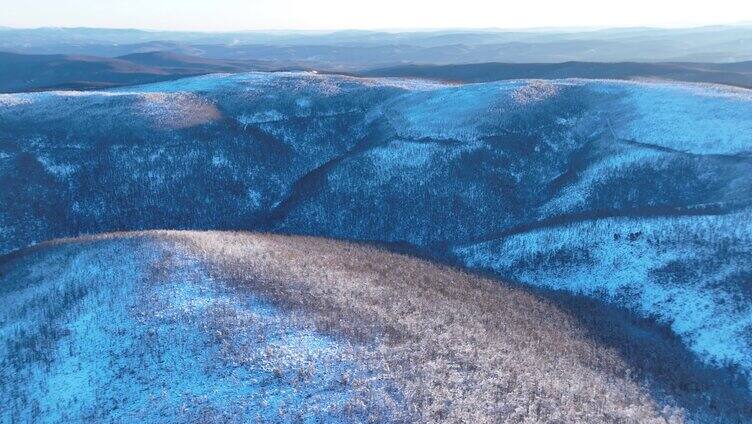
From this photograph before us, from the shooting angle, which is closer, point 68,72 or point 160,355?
point 160,355

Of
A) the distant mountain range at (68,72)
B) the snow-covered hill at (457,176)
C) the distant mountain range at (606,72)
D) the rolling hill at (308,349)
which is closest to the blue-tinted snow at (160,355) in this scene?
the rolling hill at (308,349)

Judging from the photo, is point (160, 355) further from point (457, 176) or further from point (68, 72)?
point (68, 72)

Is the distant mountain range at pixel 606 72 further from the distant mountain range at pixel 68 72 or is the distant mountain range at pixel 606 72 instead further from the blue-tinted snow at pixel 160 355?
the blue-tinted snow at pixel 160 355

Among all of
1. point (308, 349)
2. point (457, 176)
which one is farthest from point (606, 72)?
point (308, 349)

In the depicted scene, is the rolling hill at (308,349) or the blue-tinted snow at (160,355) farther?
the rolling hill at (308,349)

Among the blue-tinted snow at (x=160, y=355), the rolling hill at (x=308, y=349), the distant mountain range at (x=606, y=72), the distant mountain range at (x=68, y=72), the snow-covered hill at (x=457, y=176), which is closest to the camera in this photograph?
the blue-tinted snow at (x=160, y=355)

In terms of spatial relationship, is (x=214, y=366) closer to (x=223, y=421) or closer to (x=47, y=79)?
(x=223, y=421)
